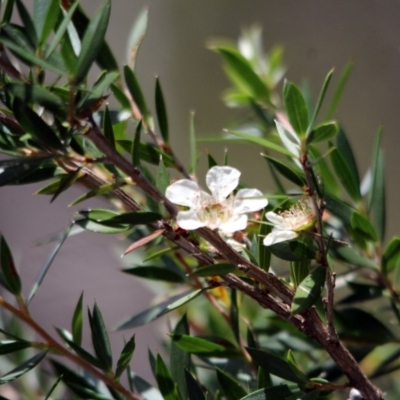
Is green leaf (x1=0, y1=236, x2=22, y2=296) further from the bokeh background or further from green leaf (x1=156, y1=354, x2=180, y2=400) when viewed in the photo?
the bokeh background

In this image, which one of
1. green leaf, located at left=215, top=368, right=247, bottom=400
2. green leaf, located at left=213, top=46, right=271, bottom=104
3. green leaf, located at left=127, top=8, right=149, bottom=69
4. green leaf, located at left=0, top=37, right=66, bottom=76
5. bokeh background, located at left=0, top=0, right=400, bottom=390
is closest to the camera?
green leaf, located at left=0, top=37, right=66, bottom=76

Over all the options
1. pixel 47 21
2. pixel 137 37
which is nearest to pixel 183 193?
pixel 47 21

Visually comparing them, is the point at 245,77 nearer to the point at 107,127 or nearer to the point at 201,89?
the point at 107,127

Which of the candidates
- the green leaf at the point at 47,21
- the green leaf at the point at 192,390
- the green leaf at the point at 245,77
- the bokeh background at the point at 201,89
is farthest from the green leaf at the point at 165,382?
the bokeh background at the point at 201,89

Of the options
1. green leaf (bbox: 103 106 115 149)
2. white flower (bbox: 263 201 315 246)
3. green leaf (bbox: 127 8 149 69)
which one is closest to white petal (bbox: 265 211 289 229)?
white flower (bbox: 263 201 315 246)

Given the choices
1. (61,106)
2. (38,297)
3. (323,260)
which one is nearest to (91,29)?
(61,106)

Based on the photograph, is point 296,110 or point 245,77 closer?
point 296,110
